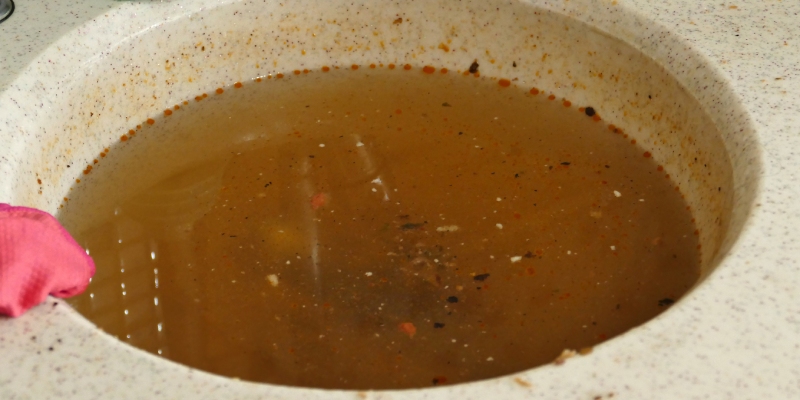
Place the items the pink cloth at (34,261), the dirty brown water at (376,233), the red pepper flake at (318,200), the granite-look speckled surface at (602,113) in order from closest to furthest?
the granite-look speckled surface at (602,113) → the pink cloth at (34,261) → the dirty brown water at (376,233) → the red pepper flake at (318,200)

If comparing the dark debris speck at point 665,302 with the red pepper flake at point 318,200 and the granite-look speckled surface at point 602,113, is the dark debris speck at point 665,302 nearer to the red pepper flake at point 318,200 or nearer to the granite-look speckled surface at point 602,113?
the granite-look speckled surface at point 602,113

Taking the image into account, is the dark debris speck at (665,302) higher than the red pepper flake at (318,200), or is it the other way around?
the red pepper flake at (318,200)

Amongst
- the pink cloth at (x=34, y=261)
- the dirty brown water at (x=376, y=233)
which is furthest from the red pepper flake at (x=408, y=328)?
the pink cloth at (x=34, y=261)

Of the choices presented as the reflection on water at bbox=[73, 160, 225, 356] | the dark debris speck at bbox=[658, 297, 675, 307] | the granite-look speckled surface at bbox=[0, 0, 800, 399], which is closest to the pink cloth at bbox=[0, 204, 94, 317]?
the granite-look speckled surface at bbox=[0, 0, 800, 399]

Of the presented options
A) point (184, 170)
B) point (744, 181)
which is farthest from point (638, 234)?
point (184, 170)

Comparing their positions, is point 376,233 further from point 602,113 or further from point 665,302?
point 602,113

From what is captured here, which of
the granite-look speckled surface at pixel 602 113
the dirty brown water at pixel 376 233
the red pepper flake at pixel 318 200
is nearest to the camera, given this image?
the granite-look speckled surface at pixel 602 113

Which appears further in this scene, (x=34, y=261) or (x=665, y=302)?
(x=665, y=302)

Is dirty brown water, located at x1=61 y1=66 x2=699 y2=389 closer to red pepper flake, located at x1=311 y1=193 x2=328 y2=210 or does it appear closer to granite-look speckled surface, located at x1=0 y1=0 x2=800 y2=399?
red pepper flake, located at x1=311 y1=193 x2=328 y2=210

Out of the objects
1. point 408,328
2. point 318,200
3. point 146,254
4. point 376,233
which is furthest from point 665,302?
point 146,254
